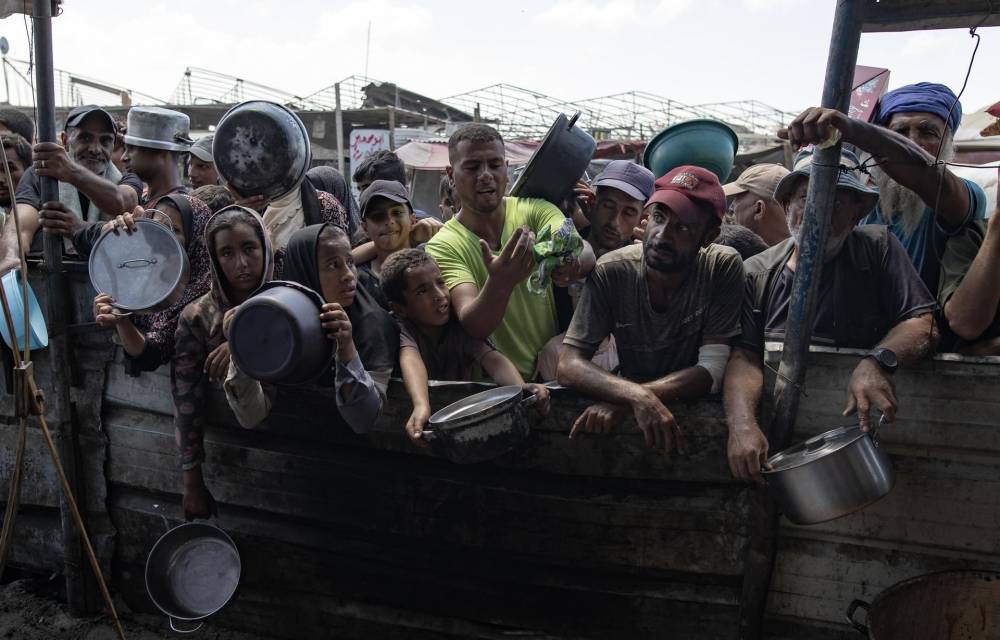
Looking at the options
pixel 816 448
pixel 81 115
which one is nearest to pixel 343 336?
pixel 816 448

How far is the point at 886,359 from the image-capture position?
2.56 m

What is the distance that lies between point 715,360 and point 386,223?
2.09m

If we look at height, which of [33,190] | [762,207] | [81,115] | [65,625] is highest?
[81,115]

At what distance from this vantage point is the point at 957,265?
2982mm

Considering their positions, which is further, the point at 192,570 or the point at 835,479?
the point at 192,570

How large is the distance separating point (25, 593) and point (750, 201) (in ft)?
15.7

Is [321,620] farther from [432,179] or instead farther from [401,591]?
[432,179]

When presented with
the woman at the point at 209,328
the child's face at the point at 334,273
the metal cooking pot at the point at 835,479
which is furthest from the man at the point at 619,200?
the metal cooking pot at the point at 835,479

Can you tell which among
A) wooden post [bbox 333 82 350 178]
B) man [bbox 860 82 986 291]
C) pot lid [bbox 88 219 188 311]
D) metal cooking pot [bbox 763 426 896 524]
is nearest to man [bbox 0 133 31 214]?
pot lid [bbox 88 219 188 311]

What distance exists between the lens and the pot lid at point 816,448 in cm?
245

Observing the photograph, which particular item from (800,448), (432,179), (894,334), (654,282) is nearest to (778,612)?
(800,448)

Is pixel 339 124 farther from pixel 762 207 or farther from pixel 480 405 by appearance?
pixel 480 405

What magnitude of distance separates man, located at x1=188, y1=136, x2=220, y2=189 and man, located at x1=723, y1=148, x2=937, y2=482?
401 cm

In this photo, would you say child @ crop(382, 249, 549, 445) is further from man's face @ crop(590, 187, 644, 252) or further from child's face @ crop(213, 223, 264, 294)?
man's face @ crop(590, 187, 644, 252)
